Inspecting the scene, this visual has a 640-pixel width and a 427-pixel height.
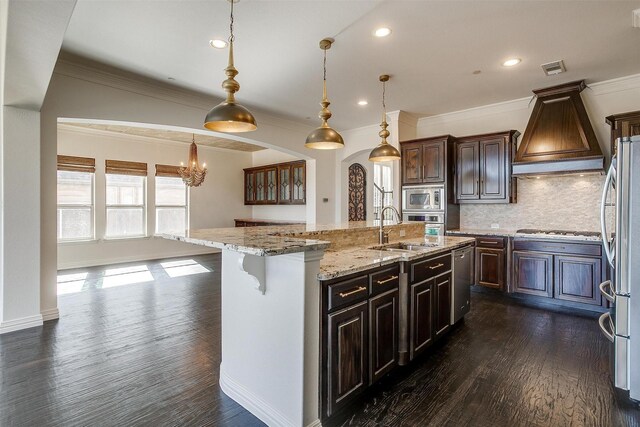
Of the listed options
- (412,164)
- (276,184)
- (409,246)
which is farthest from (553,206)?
(276,184)

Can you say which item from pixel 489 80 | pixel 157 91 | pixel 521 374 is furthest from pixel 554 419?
pixel 157 91

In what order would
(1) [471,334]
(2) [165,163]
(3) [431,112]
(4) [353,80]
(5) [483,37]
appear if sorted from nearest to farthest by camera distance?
(5) [483,37], (1) [471,334], (4) [353,80], (3) [431,112], (2) [165,163]

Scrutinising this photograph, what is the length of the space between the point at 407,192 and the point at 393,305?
3.54 metres

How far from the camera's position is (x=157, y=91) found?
4.31 m

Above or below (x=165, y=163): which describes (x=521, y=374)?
below

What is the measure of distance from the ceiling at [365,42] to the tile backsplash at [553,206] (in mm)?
1375

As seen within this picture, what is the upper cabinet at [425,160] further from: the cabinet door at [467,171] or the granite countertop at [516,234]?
the granite countertop at [516,234]

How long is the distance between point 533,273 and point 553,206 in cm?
116

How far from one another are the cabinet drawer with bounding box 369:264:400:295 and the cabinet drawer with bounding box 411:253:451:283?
0.22m

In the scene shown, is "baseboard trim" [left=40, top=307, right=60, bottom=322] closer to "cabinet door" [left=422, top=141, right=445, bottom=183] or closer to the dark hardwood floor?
the dark hardwood floor

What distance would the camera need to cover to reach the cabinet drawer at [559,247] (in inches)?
156

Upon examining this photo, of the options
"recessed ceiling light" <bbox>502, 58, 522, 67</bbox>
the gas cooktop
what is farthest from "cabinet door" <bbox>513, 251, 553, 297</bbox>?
Answer: "recessed ceiling light" <bbox>502, 58, 522, 67</bbox>

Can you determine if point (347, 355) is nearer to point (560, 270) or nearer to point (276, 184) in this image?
point (560, 270)

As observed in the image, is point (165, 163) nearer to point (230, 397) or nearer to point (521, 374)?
point (230, 397)
